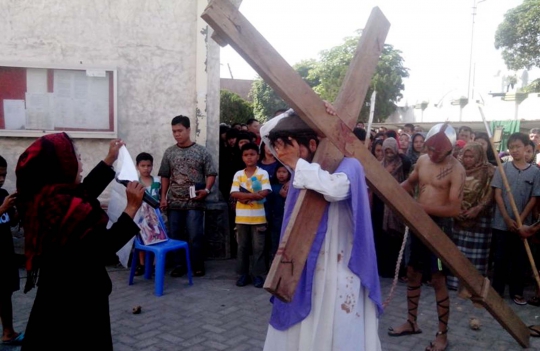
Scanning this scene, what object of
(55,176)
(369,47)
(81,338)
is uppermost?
(369,47)

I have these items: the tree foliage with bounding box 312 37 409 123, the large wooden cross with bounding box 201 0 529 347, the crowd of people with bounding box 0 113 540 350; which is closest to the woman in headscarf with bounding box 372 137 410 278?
the crowd of people with bounding box 0 113 540 350

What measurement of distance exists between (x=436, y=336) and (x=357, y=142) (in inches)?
105

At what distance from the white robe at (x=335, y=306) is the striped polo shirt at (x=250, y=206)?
3.45 metres

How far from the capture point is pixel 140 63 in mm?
7105

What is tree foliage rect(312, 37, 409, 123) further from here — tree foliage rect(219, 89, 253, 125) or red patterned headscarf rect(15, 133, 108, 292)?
red patterned headscarf rect(15, 133, 108, 292)

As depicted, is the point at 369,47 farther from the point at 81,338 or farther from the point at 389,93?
the point at 389,93

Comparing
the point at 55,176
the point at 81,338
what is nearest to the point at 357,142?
the point at 55,176

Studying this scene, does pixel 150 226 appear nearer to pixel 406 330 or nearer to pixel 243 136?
pixel 243 136

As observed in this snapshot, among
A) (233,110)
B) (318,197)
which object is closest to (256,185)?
(318,197)

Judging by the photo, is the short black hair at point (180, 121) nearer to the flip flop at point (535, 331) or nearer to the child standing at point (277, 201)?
the child standing at point (277, 201)

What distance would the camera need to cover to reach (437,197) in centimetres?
430

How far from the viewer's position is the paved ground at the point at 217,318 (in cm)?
452

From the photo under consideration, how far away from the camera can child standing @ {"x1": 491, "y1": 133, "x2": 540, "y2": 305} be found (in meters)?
5.76

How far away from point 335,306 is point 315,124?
991mm
